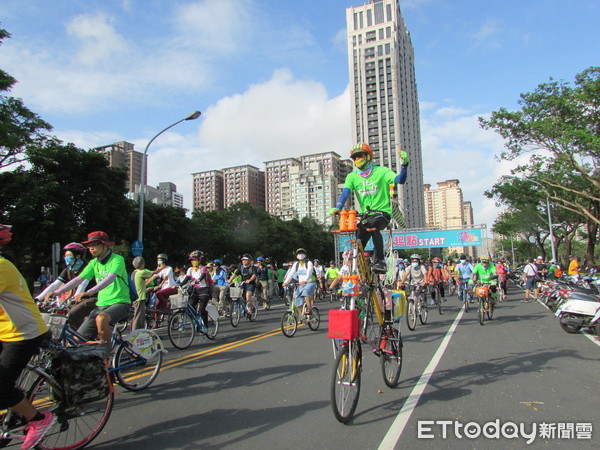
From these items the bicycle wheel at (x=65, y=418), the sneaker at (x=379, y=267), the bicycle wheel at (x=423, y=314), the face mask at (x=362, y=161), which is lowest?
the bicycle wheel at (x=423, y=314)

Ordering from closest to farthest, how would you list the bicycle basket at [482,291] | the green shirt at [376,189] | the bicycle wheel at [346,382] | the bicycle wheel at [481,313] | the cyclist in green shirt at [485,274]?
the bicycle wheel at [346,382] < the green shirt at [376,189] < the bicycle wheel at [481,313] < the bicycle basket at [482,291] < the cyclist in green shirt at [485,274]

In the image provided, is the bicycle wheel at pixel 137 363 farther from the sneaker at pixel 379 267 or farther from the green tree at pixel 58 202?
the green tree at pixel 58 202

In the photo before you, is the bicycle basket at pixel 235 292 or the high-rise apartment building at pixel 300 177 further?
the high-rise apartment building at pixel 300 177

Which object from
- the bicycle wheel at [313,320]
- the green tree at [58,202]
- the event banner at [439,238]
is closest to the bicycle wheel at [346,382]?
the bicycle wheel at [313,320]

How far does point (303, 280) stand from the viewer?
1001 centimetres

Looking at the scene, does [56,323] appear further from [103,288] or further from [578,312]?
[578,312]

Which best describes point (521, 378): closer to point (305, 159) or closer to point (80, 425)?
point (80, 425)

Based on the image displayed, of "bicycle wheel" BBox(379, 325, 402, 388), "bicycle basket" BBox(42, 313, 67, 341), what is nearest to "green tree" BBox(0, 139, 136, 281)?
"bicycle basket" BBox(42, 313, 67, 341)

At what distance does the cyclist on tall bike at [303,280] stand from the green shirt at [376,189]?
448 cm

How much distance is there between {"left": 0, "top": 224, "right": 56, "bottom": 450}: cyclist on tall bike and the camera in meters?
3.17

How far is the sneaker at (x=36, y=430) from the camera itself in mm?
3268

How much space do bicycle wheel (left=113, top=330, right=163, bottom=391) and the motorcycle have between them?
8.34 meters

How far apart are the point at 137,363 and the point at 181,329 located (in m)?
2.91

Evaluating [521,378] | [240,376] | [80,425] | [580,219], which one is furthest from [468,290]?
[580,219]
